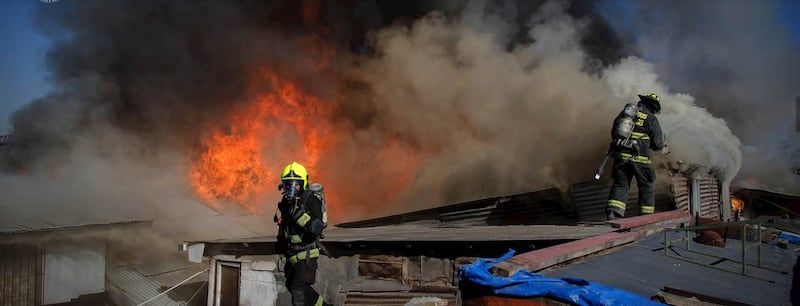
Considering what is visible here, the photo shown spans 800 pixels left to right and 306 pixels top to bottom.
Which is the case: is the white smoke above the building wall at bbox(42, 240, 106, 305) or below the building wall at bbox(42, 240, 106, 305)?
above

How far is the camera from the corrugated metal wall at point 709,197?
9342mm

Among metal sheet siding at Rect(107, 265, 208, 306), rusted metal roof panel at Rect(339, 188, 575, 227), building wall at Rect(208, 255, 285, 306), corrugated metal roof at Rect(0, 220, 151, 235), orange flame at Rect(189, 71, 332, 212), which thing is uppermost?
orange flame at Rect(189, 71, 332, 212)

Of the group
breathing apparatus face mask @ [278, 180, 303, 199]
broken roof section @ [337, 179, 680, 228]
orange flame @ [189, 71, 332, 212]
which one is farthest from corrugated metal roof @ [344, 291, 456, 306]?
orange flame @ [189, 71, 332, 212]

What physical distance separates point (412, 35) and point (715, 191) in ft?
29.9

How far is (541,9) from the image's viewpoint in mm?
18000

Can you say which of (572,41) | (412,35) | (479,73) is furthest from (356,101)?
(572,41)

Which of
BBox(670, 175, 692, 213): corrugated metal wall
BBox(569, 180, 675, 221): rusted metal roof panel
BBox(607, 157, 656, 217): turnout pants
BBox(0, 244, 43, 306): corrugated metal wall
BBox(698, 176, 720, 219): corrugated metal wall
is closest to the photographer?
BBox(607, 157, 656, 217): turnout pants

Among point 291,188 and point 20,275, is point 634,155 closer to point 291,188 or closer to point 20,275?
point 291,188

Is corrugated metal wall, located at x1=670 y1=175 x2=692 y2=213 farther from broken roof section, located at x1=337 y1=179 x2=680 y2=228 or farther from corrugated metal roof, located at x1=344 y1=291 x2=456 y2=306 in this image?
corrugated metal roof, located at x1=344 y1=291 x2=456 y2=306

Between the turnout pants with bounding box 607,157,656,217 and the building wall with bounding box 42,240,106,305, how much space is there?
12283 millimetres

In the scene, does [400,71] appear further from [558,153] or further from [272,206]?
[272,206]

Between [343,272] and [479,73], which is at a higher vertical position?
[479,73]

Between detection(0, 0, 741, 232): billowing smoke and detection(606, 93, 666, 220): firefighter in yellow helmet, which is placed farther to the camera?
detection(0, 0, 741, 232): billowing smoke

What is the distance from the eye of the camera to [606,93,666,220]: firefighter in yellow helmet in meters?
6.71
